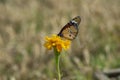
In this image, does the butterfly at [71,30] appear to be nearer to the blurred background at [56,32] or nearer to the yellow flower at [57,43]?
the yellow flower at [57,43]

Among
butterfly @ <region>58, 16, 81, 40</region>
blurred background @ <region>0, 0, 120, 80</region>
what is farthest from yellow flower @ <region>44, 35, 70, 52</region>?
blurred background @ <region>0, 0, 120, 80</region>

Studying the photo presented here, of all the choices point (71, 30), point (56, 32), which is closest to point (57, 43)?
point (71, 30)

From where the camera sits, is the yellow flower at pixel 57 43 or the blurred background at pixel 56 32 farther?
the blurred background at pixel 56 32

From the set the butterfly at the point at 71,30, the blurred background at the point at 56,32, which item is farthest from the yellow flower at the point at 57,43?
the blurred background at the point at 56,32

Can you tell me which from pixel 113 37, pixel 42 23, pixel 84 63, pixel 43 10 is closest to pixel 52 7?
A: pixel 43 10

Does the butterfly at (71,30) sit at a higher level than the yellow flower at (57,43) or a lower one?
higher

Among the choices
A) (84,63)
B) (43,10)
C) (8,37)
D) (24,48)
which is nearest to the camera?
(84,63)

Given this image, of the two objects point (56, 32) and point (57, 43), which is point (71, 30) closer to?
point (57, 43)

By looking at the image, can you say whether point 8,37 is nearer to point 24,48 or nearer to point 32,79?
point 24,48
